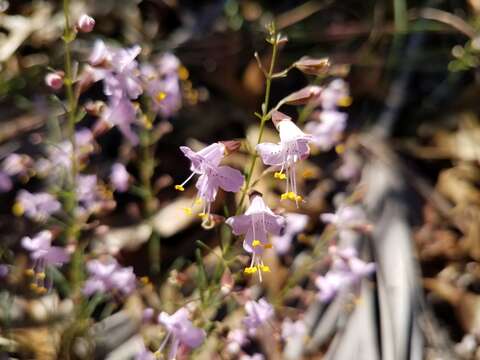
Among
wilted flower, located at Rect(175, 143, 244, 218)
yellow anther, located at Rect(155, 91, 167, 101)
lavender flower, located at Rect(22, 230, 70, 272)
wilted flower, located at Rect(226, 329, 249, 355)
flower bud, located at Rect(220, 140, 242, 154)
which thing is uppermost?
yellow anther, located at Rect(155, 91, 167, 101)

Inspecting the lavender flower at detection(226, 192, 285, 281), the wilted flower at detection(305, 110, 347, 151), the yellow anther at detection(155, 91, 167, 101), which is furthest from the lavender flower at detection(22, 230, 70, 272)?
the wilted flower at detection(305, 110, 347, 151)

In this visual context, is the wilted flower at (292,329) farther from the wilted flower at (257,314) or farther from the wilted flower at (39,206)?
the wilted flower at (39,206)

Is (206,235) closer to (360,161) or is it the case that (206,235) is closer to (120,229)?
(120,229)

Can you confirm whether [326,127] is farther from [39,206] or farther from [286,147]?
[39,206]

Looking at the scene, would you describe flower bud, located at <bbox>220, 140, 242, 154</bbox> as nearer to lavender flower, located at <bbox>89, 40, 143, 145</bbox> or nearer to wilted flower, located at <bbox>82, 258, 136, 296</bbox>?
lavender flower, located at <bbox>89, 40, 143, 145</bbox>

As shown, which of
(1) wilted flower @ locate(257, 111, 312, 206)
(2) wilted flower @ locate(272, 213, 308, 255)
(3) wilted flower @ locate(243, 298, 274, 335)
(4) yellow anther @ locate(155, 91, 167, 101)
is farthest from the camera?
(2) wilted flower @ locate(272, 213, 308, 255)

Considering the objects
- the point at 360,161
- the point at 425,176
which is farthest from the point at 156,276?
the point at 425,176

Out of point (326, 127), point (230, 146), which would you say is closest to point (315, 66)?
point (230, 146)
